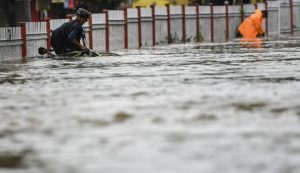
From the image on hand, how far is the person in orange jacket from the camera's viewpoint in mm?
46531

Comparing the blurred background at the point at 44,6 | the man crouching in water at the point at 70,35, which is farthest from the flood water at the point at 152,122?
the blurred background at the point at 44,6

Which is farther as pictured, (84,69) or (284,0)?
(284,0)

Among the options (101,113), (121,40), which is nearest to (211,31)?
(121,40)

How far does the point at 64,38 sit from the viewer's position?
85.2ft

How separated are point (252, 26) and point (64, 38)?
2227cm

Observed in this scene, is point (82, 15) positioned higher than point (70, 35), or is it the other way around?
point (82, 15)

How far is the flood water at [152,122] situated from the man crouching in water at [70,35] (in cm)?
777

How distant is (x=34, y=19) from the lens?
45.8m

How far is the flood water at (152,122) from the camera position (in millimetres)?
7363

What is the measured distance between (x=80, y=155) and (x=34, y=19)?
38.5 m

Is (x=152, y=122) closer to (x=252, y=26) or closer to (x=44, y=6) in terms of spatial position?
(x=44, y=6)

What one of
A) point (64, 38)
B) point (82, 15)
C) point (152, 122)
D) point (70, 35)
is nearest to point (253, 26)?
point (64, 38)

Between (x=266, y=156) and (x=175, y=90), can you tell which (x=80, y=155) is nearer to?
(x=266, y=156)

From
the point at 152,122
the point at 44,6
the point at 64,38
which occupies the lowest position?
the point at 152,122
